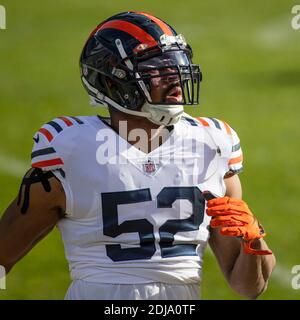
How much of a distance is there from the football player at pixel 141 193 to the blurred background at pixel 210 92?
2566 millimetres

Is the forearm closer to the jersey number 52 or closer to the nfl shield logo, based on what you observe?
the jersey number 52

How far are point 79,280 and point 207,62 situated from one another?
7.14m

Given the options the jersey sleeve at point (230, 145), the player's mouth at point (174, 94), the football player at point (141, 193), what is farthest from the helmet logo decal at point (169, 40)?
the jersey sleeve at point (230, 145)

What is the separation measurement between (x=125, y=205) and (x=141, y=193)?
0.28ft

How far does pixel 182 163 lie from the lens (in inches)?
185

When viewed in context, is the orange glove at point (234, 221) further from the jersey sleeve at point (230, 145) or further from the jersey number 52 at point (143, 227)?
the jersey sleeve at point (230, 145)

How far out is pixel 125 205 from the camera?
455 cm

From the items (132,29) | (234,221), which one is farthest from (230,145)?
(132,29)

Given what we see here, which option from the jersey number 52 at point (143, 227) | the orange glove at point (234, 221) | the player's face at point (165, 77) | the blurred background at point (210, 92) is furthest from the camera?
the blurred background at point (210, 92)

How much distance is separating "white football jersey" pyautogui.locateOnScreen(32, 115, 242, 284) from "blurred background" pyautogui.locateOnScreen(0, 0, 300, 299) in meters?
2.61

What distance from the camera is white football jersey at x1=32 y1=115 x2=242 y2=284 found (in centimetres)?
455

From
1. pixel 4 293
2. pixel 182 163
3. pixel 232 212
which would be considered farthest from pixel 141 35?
pixel 4 293

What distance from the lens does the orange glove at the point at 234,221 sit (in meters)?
4.43

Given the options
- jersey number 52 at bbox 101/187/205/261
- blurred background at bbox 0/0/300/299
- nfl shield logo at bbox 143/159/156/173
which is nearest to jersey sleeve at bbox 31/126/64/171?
jersey number 52 at bbox 101/187/205/261
